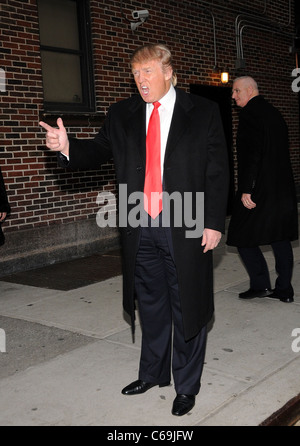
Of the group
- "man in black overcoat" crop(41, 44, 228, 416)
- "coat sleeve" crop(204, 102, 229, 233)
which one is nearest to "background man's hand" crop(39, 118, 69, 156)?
"man in black overcoat" crop(41, 44, 228, 416)

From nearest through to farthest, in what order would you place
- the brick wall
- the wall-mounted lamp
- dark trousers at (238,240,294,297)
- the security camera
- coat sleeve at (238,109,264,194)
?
coat sleeve at (238,109,264,194) < dark trousers at (238,240,294,297) < the brick wall < the security camera < the wall-mounted lamp

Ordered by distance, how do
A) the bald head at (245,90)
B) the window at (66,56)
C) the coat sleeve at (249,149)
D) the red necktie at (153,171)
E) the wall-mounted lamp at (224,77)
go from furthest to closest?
the wall-mounted lamp at (224,77)
the window at (66,56)
the bald head at (245,90)
the coat sleeve at (249,149)
the red necktie at (153,171)

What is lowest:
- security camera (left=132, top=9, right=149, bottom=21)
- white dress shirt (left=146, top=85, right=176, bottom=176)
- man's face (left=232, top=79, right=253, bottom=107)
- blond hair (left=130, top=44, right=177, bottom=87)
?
white dress shirt (left=146, top=85, right=176, bottom=176)

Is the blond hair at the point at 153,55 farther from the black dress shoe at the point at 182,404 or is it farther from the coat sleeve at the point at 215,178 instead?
the black dress shoe at the point at 182,404

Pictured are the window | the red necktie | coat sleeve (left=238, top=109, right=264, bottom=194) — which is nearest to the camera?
the red necktie

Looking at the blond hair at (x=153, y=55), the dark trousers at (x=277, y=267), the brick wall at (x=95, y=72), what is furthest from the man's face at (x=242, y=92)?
the brick wall at (x=95, y=72)

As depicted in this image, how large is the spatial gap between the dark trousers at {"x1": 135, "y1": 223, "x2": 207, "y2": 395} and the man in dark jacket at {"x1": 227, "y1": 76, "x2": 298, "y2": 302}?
6.46 feet

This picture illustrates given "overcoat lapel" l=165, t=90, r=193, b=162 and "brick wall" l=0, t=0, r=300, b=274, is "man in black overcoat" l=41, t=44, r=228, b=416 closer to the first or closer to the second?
"overcoat lapel" l=165, t=90, r=193, b=162

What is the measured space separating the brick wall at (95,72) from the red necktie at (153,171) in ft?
13.6

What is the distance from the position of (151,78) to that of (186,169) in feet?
1.75

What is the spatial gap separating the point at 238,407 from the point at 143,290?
2.83ft

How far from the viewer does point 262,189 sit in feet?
16.1

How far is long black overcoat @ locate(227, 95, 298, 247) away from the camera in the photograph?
15.7ft

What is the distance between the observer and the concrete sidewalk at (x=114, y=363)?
118 inches
